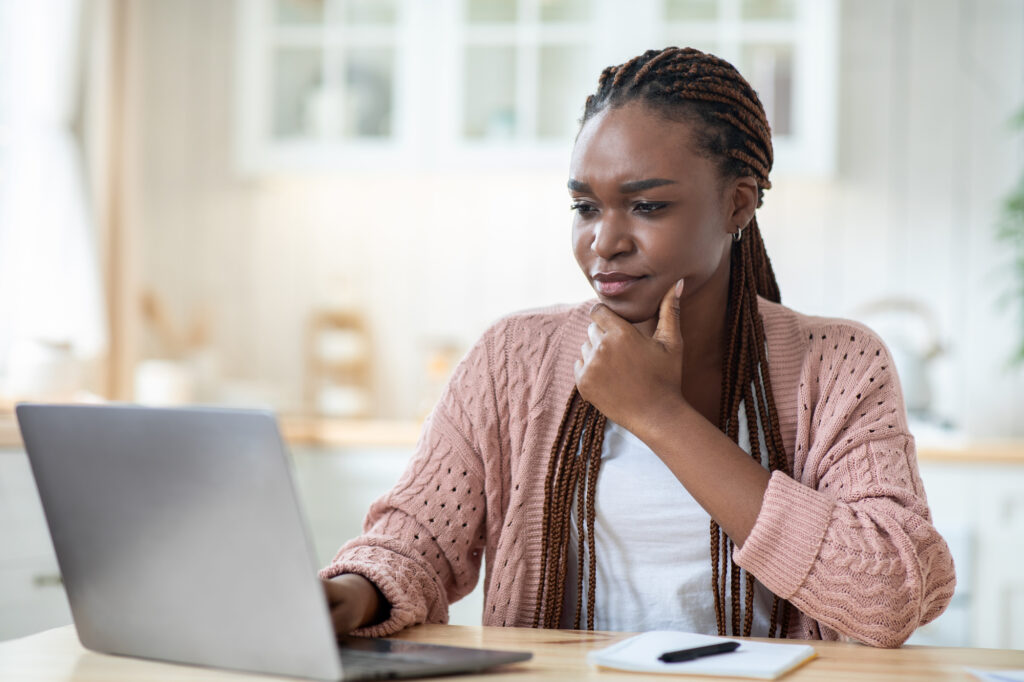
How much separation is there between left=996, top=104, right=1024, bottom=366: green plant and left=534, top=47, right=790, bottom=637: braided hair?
1.76 m

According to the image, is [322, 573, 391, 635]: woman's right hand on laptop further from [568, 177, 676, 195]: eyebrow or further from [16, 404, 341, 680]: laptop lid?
[568, 177, 676, 195]: eyebrow

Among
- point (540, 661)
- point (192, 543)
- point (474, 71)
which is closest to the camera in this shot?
point (192, 543)

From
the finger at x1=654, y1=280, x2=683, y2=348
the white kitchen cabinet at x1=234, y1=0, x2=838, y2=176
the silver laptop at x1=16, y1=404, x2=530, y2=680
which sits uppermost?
the white kitchen cabinet at x1=234, y1=0, x2=838, y2=176

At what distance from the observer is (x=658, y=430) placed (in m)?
1.17

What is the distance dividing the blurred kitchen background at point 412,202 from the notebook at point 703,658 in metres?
1.87

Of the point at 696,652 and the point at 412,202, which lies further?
the point at 412,202

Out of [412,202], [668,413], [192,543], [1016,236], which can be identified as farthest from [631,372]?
[412,202]

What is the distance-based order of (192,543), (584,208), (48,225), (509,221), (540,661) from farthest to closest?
1. (509,221)
2. (48,225)
3. (584,208)
4. (540,661)
5. (192,543)

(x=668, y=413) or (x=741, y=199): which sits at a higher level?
(x=741, y=199)

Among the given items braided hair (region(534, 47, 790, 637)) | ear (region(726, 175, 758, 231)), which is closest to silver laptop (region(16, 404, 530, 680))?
braided hair (region(534, 47, 790, 637))

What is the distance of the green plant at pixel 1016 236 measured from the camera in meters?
2.88

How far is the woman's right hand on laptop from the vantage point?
3.34 ft

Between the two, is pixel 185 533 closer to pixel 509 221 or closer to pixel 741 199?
pixel 741 199

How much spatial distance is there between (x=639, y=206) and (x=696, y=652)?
1.67 ft
